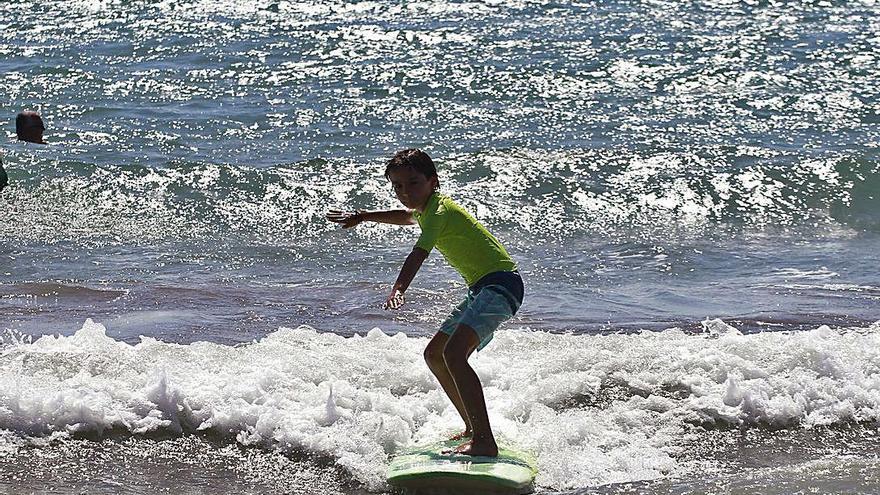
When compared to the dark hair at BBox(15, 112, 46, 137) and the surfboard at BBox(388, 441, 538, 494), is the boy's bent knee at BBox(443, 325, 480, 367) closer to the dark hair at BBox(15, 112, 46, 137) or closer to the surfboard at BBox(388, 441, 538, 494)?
the surfboard at BBox(388, 441, 538, 494)

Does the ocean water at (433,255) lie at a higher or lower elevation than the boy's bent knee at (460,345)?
lower

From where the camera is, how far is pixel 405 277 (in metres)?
5.84

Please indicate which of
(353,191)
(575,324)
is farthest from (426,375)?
(353,191)

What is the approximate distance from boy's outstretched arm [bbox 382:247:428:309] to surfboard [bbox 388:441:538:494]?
807 millimetres

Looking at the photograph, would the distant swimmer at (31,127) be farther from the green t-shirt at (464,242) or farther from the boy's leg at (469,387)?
the boy's leg at (469,387)

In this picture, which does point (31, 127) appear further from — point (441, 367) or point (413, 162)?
point (441, 367)

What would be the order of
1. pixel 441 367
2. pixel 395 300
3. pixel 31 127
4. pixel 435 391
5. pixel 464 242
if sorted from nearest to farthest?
pixel 395 300
pixel 464 242
pixel 441 367
pixel 435 391
pixel 31 127

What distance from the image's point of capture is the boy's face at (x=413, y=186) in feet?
20.2

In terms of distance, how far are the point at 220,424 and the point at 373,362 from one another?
1152 millimetres

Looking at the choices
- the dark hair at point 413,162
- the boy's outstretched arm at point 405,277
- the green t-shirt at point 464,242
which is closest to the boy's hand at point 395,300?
the boy's outstretched arm at point 405,277

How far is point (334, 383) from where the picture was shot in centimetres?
712

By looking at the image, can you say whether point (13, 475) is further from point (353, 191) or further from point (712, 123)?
point (712, 123)

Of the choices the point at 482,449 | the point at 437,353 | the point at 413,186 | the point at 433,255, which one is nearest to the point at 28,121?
the point at 433,255

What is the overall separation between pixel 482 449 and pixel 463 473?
0.28m
